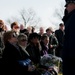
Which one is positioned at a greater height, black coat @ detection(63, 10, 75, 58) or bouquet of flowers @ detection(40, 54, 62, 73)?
black coat @ detection(63, 10, 75, 58)

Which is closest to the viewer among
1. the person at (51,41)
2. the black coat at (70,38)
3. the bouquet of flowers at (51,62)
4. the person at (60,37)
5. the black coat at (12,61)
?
the black coat at (70,38)

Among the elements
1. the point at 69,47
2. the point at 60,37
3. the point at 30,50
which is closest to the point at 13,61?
the point at 30,50

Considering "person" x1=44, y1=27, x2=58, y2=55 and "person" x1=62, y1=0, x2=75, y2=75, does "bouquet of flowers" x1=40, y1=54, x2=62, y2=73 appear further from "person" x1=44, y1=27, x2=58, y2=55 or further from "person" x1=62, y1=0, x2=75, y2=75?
"person" x1=44, y1=27, x2=58, y2=55

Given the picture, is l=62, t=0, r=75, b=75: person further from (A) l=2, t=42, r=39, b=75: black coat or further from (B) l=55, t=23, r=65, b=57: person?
(B) l=55, t=23, r=65, b=57: person

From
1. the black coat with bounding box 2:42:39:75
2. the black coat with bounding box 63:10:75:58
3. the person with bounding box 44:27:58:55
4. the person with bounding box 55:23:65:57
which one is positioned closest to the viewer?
the black coat with bounding box 63:10:75:58

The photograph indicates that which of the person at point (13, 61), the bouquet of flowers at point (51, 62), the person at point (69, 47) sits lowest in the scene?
the bouquet of flowers at point (51, 62)

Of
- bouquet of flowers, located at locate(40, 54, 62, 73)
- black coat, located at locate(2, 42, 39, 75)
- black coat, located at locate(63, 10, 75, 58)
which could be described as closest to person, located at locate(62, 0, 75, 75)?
black coat, located at locate(63, 10, 75, 58)

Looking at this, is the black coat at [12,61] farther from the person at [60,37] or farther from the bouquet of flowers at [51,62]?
the person at [60,37]

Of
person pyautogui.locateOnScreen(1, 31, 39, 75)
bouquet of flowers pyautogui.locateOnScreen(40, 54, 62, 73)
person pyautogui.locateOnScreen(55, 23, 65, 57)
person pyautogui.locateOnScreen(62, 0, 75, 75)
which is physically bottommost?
person pyautogui.locateOnScreen(55, 23, 65, 57)

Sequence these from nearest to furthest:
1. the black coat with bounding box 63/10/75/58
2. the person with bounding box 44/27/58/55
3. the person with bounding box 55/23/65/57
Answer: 1. the black coat with bounding box 63/10/75/58
2. the person with bounding box 44/27/58/55
3. the person with bounding box 55/23/65/57

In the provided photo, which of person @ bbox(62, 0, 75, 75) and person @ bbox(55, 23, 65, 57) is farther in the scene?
person @ bbox(55, 23, 65, 57)

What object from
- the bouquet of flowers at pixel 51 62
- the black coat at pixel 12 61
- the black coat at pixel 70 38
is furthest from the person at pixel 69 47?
the bouquet of flowers at pixel 51 62

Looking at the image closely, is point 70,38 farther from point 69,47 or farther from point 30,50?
point 30,50

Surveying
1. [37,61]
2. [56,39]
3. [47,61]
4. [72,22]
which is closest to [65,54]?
[72,22]
